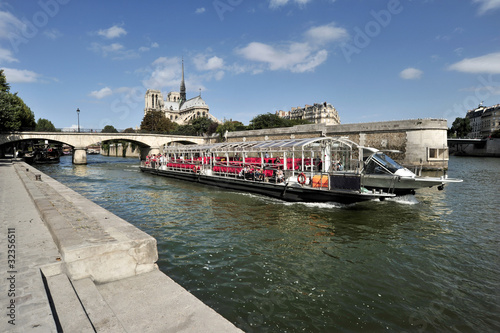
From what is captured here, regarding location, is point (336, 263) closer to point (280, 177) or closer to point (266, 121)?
point (280, 177)

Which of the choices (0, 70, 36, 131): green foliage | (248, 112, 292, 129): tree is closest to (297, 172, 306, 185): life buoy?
(0, 70, 36, 131): green foliage

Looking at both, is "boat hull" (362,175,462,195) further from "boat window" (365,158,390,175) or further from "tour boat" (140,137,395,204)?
"tour boat" (140,137,395,204)

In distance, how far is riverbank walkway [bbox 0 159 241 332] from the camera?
3.08m

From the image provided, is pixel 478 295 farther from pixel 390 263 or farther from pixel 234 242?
pixel 234 242

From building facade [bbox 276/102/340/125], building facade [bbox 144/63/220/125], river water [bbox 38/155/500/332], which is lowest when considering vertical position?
river water [bbox 38/155/500/332]

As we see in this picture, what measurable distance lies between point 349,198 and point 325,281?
7860 millimetres

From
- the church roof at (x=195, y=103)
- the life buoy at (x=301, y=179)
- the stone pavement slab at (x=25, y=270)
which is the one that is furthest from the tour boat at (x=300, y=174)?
the church roof at (x=195, y=103)

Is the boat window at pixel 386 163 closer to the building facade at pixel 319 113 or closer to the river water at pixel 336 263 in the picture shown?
the river water at pixel 336 263

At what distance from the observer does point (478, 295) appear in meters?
5.91

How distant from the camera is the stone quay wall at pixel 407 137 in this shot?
117ft

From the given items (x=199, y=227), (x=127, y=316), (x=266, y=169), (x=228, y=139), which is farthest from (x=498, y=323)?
(x=228, y=139)

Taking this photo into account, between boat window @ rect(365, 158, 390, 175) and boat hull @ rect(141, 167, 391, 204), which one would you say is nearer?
boat hull @ rect(141, 167, 391, 204)

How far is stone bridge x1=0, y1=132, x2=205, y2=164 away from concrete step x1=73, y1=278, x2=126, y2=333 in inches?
1533

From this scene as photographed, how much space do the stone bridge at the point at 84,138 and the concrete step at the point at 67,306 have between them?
38.8 m
